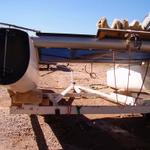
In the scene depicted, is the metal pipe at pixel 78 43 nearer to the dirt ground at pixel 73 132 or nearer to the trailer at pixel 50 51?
the trailer at pixel 50 51

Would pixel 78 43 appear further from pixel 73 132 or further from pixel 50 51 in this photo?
pixel 73 132

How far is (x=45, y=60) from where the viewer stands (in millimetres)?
7605

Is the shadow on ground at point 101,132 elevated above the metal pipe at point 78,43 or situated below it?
below

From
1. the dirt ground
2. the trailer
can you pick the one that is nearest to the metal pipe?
Result: the trailer

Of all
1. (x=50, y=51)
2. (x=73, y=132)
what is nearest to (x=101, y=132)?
(x=73, y=132)

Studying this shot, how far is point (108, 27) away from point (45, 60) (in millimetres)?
2071

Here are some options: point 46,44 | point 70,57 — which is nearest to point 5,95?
point 70,57

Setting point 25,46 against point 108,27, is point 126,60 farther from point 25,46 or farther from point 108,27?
point 25,46

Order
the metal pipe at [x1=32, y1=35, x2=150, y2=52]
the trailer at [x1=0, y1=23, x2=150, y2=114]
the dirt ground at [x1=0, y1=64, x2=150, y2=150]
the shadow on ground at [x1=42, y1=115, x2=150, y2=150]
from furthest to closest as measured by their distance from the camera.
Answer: the shadow on ground at [x1=42, y1=115, x2=150, y2=150], the dirt ground at [x1=0, y1=64, x2=150, y2=150], the metal pipe at [x1=32, y1=35, x2=150, y2=52], the trailer at [x1=0, y1=23, x2=150, y2=114]

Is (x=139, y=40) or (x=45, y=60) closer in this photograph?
(x=139, y=40)

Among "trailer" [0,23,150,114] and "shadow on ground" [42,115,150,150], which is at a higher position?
"trailer" [0,23,150,114]

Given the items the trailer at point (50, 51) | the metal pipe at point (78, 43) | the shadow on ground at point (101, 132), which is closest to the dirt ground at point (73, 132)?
the shadow on ground at point (101, 132)

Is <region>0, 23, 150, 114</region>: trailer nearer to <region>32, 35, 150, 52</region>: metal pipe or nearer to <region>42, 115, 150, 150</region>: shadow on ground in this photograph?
<region>32, 35, 150, 52</region>: metal pipe

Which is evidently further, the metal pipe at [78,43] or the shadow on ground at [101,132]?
the shadow on ground at [101,132]
